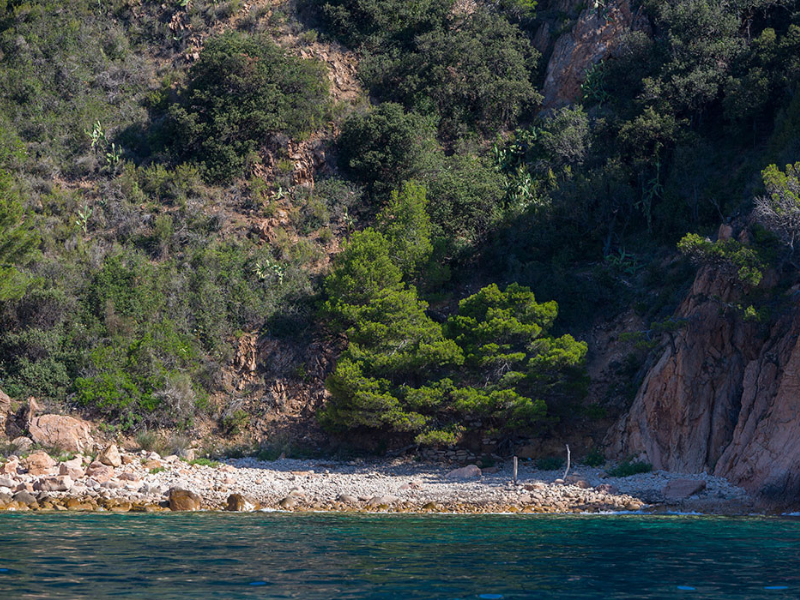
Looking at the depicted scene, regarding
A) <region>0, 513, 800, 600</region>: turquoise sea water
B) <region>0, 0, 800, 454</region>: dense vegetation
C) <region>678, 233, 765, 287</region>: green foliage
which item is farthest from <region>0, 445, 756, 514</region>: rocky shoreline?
<region>678, 233, 765, 287</region>: green foliage

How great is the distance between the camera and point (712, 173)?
1204 inches

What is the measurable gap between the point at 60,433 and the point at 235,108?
667 inches

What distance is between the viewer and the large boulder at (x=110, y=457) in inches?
941

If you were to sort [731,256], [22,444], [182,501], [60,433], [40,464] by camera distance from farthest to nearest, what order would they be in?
1. [60,433]
2. [22,444]
3. [40,464]
4. [731,256]
5. [182,501]

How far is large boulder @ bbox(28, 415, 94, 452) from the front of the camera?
25.5 metres

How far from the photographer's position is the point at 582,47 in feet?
125

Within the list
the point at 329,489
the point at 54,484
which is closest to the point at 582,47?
the point at 329,489

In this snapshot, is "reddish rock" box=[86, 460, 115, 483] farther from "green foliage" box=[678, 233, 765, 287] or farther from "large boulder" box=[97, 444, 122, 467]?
"green foliage" box=[678, 233, 765, 287]

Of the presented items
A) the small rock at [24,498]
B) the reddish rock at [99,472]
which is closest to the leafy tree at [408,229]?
the reddish rock at [99,472]

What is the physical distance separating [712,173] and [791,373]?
1256 centimetres

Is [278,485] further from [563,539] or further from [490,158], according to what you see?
[490,158]

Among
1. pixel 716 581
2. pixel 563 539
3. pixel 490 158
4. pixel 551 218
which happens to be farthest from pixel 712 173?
pixel 716 581

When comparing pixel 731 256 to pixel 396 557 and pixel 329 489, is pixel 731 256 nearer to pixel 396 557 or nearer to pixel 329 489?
pixel 329 489

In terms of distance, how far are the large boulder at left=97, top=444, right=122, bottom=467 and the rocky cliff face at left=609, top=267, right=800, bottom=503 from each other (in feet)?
50.0
